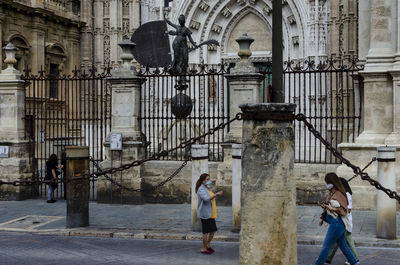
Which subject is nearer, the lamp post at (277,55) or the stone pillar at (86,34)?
the lamp post at (277,55)

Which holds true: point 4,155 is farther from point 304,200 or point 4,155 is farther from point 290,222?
point 290,222

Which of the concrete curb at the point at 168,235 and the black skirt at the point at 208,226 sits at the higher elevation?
the black skirt at the point at 208,226

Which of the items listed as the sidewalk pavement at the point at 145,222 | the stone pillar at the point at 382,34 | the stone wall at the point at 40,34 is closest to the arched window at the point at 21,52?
the stone wall at the point at 40,34

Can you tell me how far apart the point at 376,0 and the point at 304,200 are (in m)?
4.81

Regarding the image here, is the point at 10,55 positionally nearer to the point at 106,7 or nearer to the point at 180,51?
the point at 180,51

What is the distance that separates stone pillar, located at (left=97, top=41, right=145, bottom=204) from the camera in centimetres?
1244

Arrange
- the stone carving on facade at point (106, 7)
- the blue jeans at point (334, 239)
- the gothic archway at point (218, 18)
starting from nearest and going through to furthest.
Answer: the blue jeans at point (334, 239) < the gothic archway at point (218, 18) < the stone carving on facade at point (106, 7)

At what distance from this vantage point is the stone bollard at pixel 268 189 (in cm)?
445

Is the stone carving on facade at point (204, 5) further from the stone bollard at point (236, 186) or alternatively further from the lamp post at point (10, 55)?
the stone bollard at point (236, 186)

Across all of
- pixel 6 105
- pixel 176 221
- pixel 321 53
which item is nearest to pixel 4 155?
pixel 6 105

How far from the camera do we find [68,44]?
84.5ft

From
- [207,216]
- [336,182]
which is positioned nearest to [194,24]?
[207,216]

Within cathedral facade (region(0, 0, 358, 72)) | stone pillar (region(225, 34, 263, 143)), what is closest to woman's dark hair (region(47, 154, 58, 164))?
stone pillar (region(225, 34, 263, 143))

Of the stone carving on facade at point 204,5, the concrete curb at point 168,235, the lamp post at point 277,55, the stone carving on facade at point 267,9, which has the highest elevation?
the stone carving on facade at point 204,5
